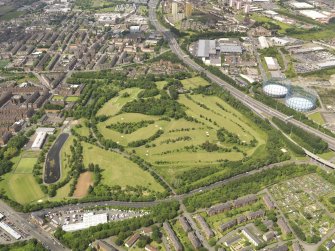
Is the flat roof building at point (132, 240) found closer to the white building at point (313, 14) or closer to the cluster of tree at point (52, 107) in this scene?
the cluster of tree at point (52, 107)

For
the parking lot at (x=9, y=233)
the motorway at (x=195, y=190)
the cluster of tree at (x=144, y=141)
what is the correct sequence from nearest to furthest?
the parking lot at (x=9, y=233) → the motorway at (x=195, y=190) → the cluster of tree at (x=144, y=141)

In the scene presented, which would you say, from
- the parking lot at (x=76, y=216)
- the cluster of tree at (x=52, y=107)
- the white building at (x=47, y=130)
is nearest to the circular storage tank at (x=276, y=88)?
the cluster of tree at (x=52, y=107)

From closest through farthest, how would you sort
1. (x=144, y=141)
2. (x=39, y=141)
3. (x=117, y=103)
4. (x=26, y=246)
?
(x=26, y=246) < (x=39, y=141) < (x=144, y=141) < (x=117, y=103)

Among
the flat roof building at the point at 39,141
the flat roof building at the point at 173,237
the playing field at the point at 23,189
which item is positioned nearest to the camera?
the flat roof building at the point at 173,237

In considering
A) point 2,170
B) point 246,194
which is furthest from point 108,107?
point 246,194

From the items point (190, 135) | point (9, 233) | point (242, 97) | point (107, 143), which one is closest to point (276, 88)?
point (242, 97)

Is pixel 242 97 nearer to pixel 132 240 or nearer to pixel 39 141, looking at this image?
pixel 39 141
